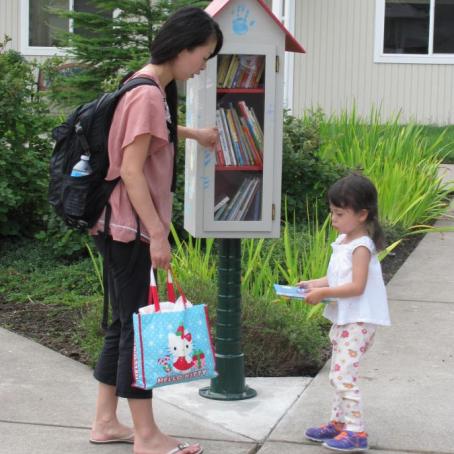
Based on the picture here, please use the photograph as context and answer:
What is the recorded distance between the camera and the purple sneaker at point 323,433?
425cm

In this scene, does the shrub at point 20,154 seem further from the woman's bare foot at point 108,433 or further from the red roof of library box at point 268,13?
the woman's bare foot at point 108,433

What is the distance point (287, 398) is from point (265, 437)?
20.7 inches

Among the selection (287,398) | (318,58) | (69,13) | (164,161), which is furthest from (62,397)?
(318,58)

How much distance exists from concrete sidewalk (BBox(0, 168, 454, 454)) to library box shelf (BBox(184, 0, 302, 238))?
83cm

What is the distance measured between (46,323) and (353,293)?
8.72ft

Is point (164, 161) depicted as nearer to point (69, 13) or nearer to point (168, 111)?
point (168, 111)

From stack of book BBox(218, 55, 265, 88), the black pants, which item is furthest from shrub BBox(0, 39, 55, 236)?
the black pants

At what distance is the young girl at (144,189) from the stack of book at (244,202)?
0.61 meters

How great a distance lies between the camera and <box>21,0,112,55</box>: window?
18.1 m

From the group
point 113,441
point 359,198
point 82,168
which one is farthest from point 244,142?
point 113,441

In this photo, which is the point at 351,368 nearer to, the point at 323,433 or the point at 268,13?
the point at 323,433

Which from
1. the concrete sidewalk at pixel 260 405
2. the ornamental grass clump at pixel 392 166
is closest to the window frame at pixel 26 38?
the ornamental grass clump at pixel 392 166

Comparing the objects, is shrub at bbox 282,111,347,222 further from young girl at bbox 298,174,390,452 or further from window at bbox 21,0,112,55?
window at bbox 21,0,112,55

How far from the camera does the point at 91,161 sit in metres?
3.92
